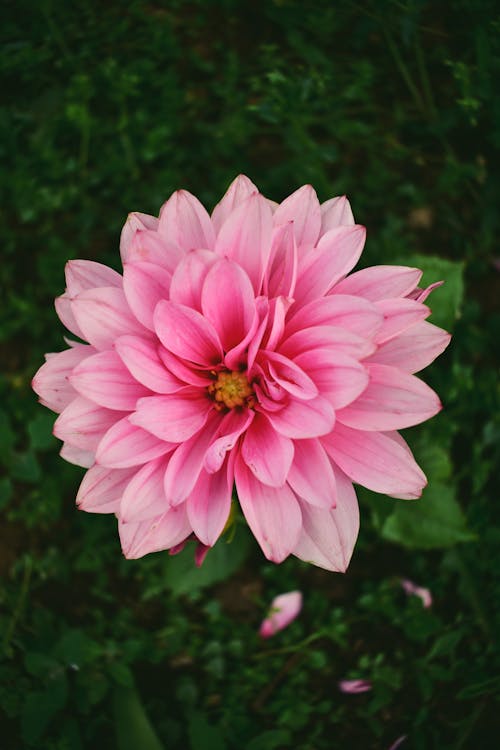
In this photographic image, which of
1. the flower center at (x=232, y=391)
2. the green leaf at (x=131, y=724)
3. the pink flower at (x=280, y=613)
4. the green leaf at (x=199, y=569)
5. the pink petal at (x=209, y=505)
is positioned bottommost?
the pink flower at (x=280, y=613)

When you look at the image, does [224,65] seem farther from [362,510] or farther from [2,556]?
[2,556]

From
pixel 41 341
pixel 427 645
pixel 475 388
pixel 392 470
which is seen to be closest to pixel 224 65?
pixel 41 341

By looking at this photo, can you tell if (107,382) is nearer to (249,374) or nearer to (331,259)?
(249,374)

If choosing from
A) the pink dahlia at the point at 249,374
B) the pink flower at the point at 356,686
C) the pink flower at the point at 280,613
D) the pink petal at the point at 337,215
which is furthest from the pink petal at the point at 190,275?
the pink flower at the point at 356,686

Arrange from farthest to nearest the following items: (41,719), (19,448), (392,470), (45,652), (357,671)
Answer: (19,448) < (357,671) < (45,652) < (41,719) < (392,470)

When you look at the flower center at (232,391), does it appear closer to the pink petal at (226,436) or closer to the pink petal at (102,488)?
the pink petal at (226,436)

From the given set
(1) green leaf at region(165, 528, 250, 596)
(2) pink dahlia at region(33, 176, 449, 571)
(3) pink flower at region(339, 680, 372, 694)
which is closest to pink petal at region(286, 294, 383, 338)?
(2) pink dahlia at region(33, 176, 449, 571)
